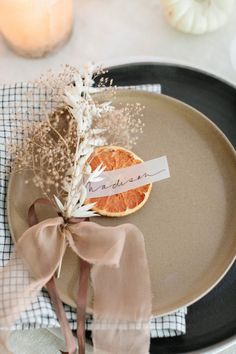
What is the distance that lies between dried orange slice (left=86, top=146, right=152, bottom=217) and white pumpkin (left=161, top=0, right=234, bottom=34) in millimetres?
298

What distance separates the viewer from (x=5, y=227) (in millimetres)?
663

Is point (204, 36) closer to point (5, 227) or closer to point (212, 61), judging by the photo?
point (212, 61)

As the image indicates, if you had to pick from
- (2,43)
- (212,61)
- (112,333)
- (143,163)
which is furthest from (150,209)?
(2,43)

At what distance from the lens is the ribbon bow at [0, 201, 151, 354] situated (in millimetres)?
588

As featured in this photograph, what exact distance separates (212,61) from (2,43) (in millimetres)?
345

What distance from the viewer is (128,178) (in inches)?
26.4

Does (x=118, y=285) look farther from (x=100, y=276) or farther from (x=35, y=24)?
(x=35, y=24)

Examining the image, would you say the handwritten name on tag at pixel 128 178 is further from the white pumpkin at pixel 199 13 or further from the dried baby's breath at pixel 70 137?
the white pumpkin at pixel 199 13

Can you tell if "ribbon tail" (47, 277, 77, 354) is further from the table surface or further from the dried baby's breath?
the table surface

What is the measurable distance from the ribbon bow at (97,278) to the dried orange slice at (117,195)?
37 mm

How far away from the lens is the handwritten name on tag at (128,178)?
66 cm

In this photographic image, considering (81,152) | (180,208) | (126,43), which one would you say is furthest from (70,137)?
(126,43)

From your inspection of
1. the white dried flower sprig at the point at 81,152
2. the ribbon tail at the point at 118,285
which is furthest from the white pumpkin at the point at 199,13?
the ribbon tail at the point at 118,285

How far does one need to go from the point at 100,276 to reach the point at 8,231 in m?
0.13
